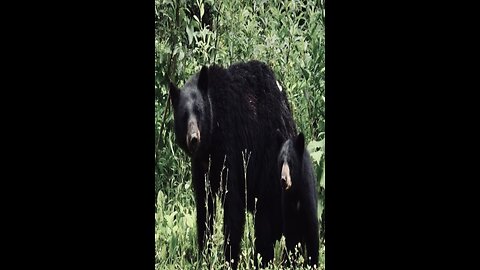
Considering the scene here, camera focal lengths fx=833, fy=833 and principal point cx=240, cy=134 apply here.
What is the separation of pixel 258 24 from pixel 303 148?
0.81 metres

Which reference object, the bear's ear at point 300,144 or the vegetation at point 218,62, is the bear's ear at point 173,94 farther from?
the bear's ear at point 300,144

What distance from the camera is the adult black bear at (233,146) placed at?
4.71 m

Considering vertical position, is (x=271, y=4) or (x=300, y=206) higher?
(x=271, y=4)

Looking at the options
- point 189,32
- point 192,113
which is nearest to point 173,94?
point 192,113

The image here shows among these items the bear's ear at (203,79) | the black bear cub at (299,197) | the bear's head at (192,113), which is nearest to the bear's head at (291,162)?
the black bear cub at (299,197)

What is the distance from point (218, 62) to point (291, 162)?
0.72 m

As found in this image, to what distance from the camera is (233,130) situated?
4832 mm

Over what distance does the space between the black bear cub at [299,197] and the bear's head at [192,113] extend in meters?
0.46
